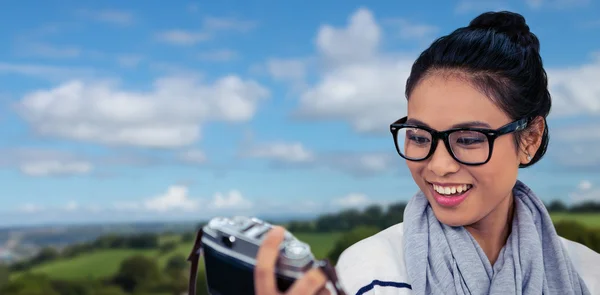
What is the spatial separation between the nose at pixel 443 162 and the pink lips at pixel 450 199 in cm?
11

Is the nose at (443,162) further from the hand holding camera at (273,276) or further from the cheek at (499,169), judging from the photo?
the hand holding camera at (273,276)

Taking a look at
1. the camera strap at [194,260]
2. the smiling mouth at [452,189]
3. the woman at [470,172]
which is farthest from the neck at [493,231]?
the camera strap at [194,260]

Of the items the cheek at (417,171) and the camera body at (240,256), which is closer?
the camera body at (240,256)

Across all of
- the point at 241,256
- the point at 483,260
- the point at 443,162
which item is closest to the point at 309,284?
the point at 241,256

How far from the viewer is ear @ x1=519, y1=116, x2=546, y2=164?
2604mm

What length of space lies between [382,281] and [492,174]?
57cm

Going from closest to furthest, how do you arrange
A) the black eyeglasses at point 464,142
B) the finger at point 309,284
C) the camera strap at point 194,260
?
the finger at point 309,284 → the camera strap at point 194,260 → the black eyeglasses at point 464,142

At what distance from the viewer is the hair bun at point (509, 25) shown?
264 cm

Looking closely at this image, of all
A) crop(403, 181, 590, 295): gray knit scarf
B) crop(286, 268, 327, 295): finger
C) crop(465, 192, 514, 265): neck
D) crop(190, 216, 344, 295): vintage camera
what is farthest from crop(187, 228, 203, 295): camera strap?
crop(465, 192, 514, 265): neck

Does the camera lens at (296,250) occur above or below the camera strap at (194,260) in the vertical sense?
above

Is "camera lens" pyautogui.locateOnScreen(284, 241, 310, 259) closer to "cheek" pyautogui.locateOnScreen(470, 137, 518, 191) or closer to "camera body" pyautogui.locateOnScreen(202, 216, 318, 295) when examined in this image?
"camera body" pyautogui.locateOnScreen(202, 216, 318, 295)

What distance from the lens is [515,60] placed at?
2.54 m

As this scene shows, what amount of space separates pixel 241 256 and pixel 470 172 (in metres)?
1.09

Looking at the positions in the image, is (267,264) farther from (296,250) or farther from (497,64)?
(497,64)
